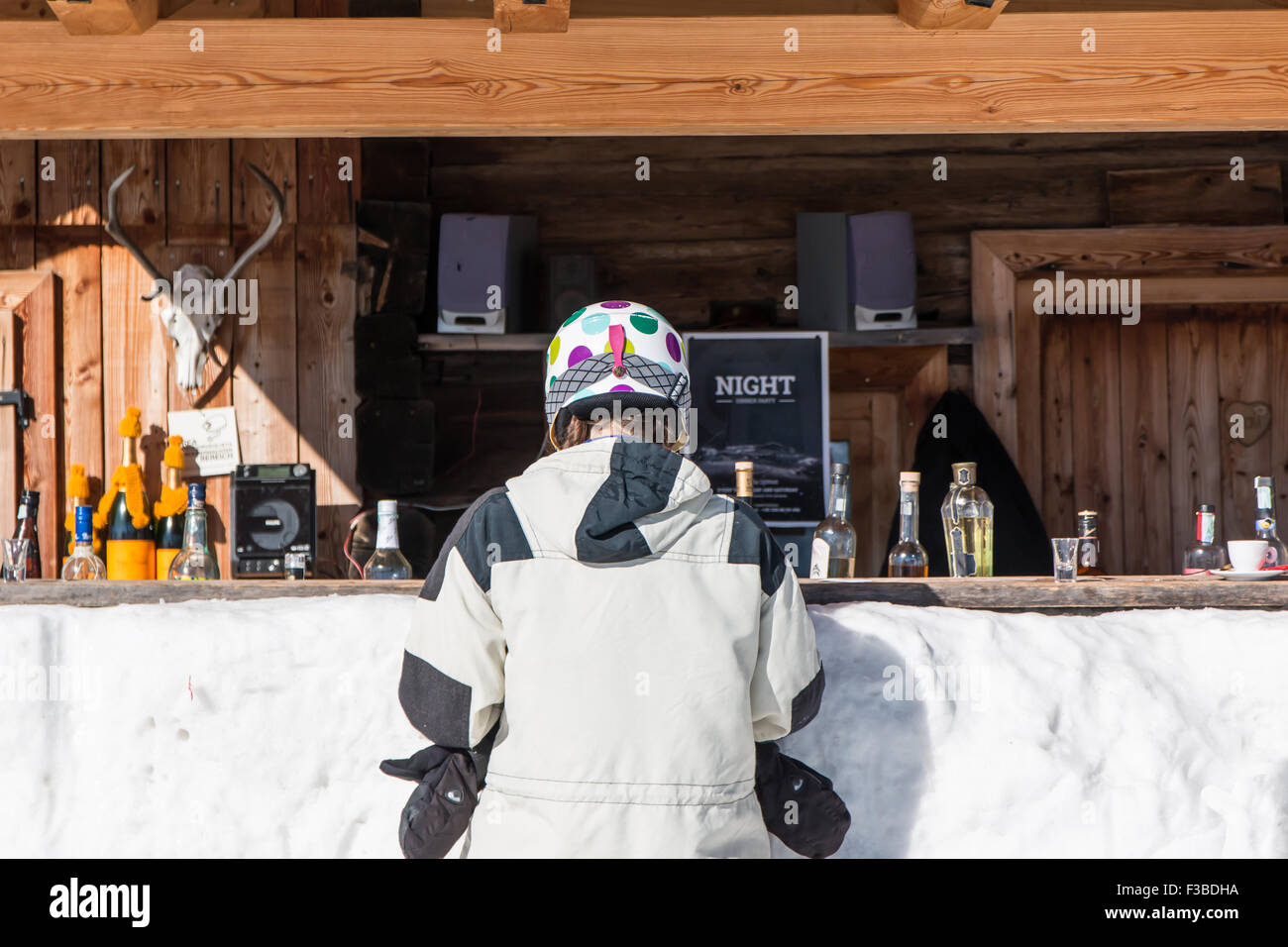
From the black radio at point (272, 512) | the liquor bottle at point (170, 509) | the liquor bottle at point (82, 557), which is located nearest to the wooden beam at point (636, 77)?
the liquor bottle at point (82, 557)

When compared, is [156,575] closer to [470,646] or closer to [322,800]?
[322,800]

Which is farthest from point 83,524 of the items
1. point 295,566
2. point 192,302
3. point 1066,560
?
point 1066,560

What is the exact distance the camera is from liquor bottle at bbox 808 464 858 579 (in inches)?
111

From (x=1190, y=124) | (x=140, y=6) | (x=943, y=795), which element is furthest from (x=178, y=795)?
(x=1190, y=124)

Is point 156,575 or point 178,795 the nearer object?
point 178,795

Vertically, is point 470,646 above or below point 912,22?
below

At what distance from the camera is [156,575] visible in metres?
4.14

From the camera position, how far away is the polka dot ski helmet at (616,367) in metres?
1.71

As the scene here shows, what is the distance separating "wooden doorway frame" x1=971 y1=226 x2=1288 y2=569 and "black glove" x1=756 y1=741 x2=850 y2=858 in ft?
10.1

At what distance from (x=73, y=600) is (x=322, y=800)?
0.65m

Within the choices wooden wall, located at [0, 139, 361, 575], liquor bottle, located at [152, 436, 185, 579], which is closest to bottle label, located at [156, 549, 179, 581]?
liquor bottle, located at [152, 436, 185, 579]

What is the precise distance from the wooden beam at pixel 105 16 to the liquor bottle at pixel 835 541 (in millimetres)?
1932

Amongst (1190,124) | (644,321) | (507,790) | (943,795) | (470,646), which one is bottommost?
(943,795)
